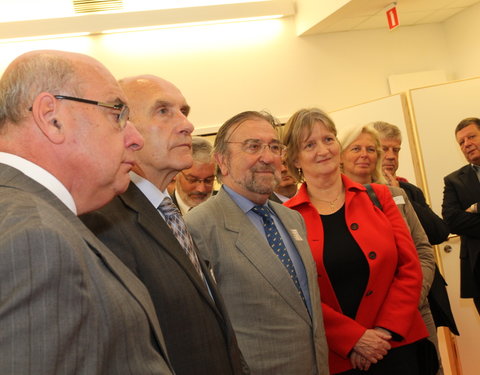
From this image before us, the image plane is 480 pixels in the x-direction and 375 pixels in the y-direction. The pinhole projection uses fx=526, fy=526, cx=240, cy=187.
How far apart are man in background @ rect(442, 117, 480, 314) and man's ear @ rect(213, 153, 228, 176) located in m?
2.37

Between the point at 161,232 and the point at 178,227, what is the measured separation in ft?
0.70

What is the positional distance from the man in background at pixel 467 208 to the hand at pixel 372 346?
1.98 metres

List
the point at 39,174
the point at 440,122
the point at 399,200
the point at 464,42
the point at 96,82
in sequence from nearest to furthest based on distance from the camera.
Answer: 1. the point at 39,174
2. the point at 96,82
3. the point at 399,200
4. the point at 440,122
5. the point at 464,42

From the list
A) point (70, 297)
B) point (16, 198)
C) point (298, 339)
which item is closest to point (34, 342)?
point (70, 297)

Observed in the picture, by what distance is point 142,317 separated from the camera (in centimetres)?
111

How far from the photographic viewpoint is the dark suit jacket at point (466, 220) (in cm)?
400

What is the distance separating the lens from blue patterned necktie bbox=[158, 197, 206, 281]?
5.78 feet

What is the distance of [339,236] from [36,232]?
6.17ft

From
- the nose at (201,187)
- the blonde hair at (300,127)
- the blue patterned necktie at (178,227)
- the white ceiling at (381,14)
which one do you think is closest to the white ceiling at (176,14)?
the white ceiling at (381,14)

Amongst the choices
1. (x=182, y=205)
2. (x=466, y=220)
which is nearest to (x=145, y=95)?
(x=182, y=205)

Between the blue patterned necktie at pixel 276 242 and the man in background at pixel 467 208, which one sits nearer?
the blue patterned necktie at pixel 276 242

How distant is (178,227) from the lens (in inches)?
70.8

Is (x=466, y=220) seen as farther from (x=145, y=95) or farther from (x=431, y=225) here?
(x=145, y=95)

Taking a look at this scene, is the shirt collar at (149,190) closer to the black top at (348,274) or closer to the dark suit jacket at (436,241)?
the black top at (348,274)
